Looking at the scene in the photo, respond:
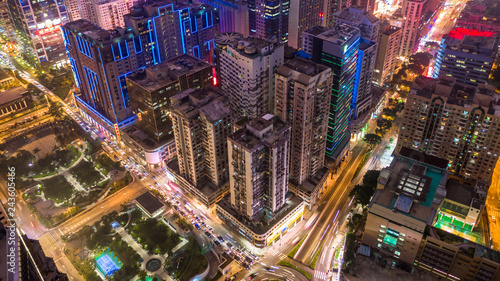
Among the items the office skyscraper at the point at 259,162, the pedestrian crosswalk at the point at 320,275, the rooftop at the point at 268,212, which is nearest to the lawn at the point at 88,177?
the rooftop at the point at 268,212

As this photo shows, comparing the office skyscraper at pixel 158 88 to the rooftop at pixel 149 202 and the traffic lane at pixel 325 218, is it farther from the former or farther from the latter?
the traffic lane at pixel 325 218

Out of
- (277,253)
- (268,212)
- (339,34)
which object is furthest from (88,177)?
(339,34)

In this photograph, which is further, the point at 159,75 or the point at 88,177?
the point at 88,177

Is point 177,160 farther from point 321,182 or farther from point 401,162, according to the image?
point 401,162

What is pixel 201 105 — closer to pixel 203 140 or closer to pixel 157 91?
pixel 203 140

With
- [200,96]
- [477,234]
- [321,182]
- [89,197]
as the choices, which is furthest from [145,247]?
[477,234]

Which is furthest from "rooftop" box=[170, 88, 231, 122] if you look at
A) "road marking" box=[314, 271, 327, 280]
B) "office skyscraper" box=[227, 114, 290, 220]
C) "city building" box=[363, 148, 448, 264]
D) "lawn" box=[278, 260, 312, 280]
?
"road marking" box=[314, 271, 327, 280]
